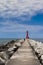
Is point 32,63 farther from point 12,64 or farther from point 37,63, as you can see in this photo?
point 12,64

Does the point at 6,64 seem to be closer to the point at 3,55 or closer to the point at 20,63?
the point at 20,63

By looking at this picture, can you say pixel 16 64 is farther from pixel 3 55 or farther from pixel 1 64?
pixel 3 55

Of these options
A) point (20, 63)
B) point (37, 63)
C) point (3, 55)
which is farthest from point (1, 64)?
point (3, 55)

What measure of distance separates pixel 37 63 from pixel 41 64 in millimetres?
331

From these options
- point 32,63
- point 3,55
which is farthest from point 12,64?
point 3,55

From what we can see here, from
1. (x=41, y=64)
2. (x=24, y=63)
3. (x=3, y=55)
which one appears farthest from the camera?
(x=3, y=55)

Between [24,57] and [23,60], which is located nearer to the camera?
[23,60]

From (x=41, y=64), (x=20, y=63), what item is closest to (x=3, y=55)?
(x=20, y=63)

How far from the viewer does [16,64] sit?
6.85 m

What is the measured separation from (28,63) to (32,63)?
132 millimetres

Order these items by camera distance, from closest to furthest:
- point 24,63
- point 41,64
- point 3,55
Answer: point 41,64
point 24,63
point 3,55

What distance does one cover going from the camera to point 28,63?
701 centimetres

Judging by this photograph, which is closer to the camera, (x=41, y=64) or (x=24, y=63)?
(x=41, y=64)

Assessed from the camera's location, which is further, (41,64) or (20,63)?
(20,63)
